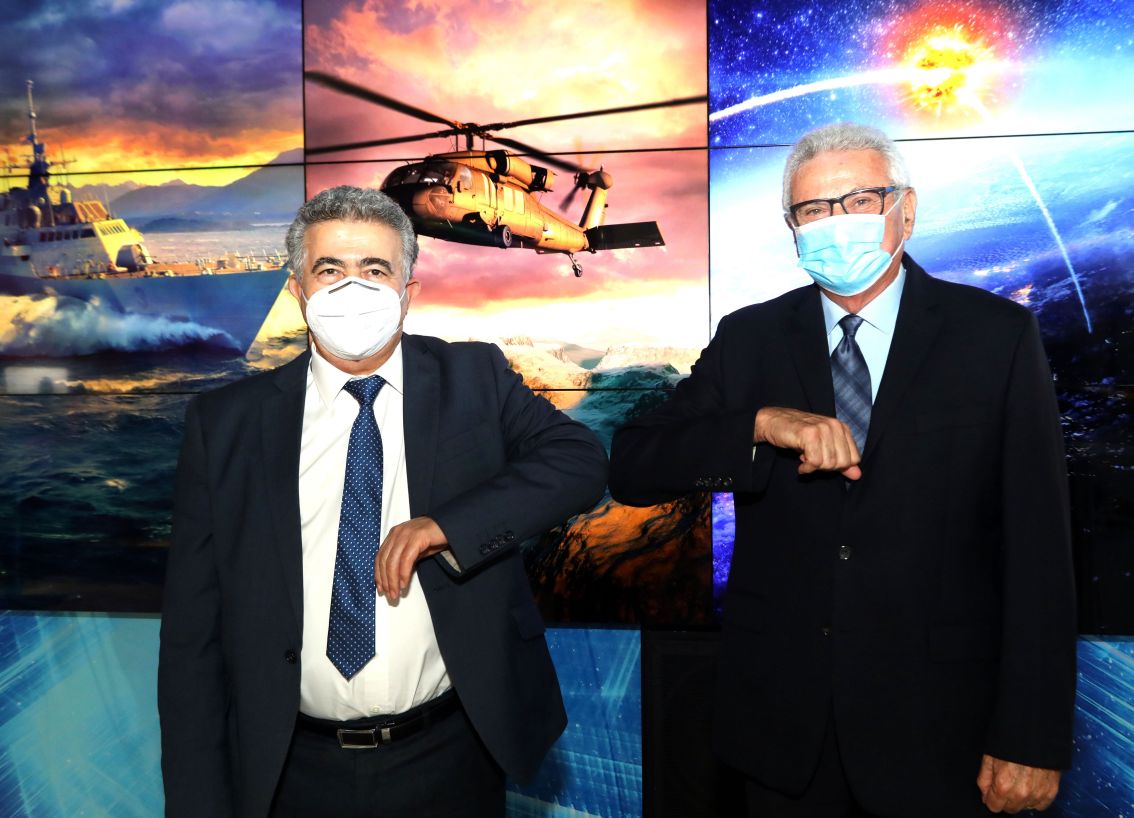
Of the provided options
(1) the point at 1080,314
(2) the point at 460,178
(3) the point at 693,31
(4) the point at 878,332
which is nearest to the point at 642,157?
(3) the point at 693,31

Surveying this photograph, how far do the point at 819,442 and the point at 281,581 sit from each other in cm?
82

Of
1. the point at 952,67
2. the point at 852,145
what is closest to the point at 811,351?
the point at 852,145

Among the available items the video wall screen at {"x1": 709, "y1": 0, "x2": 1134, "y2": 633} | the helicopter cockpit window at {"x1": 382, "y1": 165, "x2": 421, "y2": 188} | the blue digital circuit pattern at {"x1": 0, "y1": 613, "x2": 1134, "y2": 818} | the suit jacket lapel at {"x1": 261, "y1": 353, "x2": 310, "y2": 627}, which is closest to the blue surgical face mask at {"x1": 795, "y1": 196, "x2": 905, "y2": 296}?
the suit jacket lapel at {"x1": 261, "y1": 353, "x2": 310, "y2": 627}

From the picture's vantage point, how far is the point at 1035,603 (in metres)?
1.22

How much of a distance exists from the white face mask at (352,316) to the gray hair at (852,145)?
28.9 inches

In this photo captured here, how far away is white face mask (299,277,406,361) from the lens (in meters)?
1.41

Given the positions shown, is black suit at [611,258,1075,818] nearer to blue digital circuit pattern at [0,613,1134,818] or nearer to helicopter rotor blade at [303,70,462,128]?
blue digital circuit pattern at [0,613,1134,818]

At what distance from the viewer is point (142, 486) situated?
4.27 m

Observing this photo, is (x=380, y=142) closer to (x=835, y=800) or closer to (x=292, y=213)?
(x=292, y=213)

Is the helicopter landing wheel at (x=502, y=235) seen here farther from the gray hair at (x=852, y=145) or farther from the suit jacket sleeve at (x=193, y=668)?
the suit jacket sleeve at (x=193, y=668)

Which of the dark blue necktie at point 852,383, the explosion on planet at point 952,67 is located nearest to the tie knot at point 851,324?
the dark blue necktie at point 852,383

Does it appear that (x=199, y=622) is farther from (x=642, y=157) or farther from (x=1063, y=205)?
(x=1063, y=205)

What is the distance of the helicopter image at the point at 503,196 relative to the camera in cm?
386

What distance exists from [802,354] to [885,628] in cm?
45
